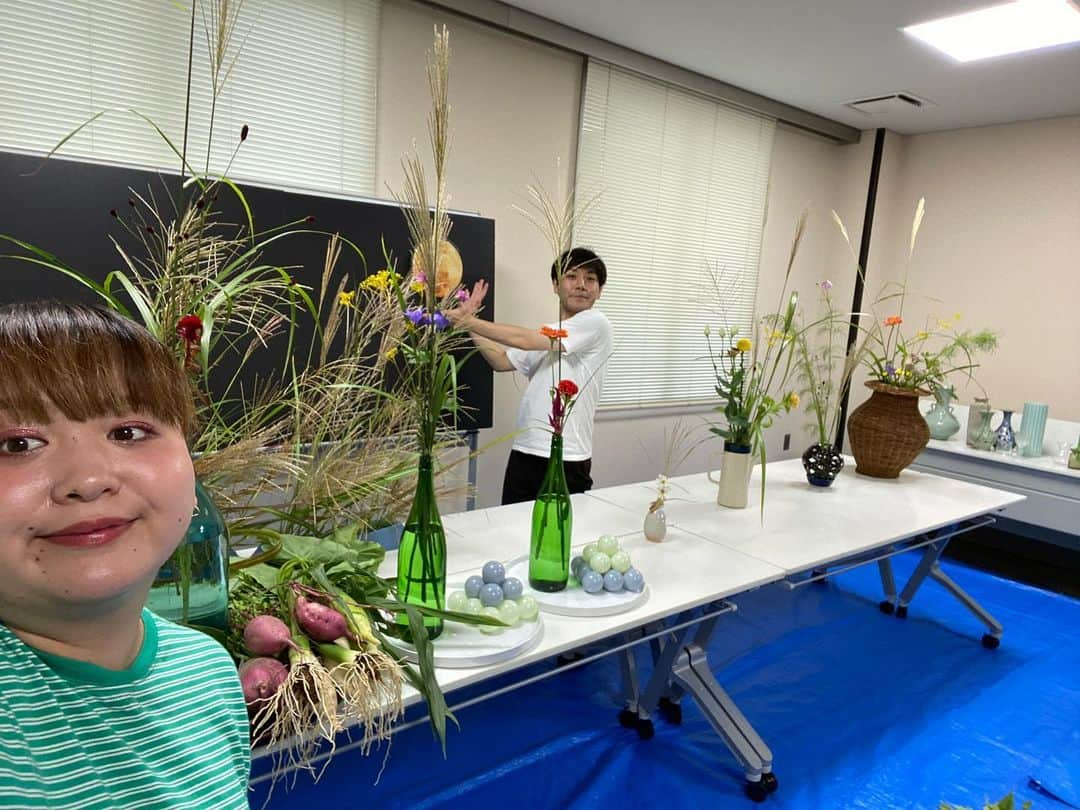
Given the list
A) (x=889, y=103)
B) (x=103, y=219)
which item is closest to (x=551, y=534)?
(x=103, y=219)

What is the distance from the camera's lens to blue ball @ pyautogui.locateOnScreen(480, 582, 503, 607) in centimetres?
140

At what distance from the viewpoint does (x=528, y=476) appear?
3.00 meters

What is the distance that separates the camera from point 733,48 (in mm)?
3791

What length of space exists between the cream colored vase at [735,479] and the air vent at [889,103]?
3200 mm

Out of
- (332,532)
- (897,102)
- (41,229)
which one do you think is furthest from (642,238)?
(332,532)

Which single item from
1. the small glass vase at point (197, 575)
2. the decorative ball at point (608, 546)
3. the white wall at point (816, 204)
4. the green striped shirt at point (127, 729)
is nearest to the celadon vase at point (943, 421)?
the white wall at point (816, 204)

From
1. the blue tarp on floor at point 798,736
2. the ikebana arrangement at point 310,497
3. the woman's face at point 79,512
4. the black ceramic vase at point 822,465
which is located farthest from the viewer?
the black ceramic vase at point 822,465

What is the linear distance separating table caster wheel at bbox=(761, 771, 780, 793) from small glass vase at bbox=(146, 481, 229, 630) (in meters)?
1.64

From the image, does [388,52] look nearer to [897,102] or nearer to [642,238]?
[642,238]

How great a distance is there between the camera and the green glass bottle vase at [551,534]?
5.11ft

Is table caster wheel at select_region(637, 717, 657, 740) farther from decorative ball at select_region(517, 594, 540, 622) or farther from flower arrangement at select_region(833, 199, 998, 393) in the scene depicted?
flower arrangement at select_region(833, 199, 998, 393)

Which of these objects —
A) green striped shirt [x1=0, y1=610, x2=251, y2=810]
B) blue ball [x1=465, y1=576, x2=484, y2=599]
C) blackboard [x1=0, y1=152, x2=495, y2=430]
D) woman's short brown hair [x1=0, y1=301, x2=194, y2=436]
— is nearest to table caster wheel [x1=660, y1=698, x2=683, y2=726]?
blackboard [x1=0, y1=152, x2=495, y2=430]

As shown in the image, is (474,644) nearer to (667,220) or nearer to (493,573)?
(493,573)

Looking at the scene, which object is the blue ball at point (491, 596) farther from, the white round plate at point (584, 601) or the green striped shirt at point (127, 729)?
the green striped shirt at point (127, 729)
